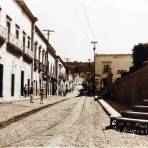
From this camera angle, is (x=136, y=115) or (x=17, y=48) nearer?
(x=136, y=115)

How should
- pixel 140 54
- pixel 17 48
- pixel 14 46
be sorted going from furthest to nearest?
pixel 17 48, pixel 14 46, pixel 140 54

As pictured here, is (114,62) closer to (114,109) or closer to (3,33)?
(3,33)

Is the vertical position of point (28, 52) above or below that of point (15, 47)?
above

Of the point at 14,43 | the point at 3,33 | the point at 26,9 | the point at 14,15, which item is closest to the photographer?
the point at 3,33

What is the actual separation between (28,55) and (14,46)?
6070 millimetres

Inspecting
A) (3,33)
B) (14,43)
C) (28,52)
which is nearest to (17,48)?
(14,43)

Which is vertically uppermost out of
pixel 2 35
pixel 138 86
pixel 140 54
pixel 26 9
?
pixel 26 9

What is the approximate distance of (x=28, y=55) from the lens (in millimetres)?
34906

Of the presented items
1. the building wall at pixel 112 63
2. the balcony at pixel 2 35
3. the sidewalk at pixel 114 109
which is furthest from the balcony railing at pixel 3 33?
the building wall at pixel 112 63

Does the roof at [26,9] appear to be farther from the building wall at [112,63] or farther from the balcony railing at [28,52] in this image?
the building wall at [112,63]

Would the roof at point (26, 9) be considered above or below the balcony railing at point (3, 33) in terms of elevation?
above

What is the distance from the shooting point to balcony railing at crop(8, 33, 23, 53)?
2776 centimetres

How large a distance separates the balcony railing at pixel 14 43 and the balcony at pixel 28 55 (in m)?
2.22

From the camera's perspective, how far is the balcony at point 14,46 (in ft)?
91.1
